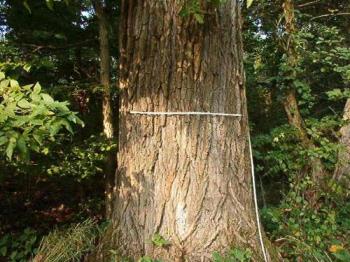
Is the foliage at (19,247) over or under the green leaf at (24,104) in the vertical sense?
under

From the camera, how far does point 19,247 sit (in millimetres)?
3428

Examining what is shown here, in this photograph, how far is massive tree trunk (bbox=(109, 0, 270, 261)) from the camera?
2834 millimetres

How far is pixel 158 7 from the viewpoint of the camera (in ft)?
9.34

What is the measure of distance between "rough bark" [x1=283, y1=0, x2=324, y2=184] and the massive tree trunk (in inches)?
81.5

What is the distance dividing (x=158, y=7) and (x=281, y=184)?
3.28 m

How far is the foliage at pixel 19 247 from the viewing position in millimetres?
3316

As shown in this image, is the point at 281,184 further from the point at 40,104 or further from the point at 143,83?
the point at 40,104

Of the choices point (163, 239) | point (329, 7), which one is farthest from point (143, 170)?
point (329, 7)

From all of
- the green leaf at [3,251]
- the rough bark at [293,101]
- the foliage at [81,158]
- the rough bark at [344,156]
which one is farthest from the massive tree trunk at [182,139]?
the rough bark at [344,156]

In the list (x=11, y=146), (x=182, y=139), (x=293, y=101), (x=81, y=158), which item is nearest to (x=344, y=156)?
(x=293, y=101)

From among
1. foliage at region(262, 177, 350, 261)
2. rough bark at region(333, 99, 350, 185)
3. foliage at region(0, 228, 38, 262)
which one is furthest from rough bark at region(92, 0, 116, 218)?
rough bark at region(333, 99, 350, 185)

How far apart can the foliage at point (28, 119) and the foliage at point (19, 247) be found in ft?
5.49

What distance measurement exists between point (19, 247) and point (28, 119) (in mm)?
1970

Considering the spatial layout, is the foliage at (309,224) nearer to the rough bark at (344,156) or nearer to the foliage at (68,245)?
the rough bark at (344,156)
